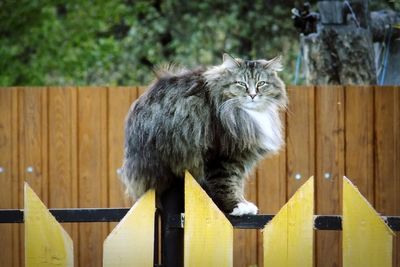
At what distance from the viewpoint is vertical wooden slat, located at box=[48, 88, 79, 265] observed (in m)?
5.23

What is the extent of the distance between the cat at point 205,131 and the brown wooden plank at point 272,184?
→ 163 cm

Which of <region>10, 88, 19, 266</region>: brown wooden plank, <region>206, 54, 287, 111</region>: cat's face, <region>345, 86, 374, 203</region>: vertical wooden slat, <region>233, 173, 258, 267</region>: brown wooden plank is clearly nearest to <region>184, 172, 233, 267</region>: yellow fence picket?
<region>206, 54, 287, 111</region>: cat's face

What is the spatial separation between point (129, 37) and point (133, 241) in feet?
29.4

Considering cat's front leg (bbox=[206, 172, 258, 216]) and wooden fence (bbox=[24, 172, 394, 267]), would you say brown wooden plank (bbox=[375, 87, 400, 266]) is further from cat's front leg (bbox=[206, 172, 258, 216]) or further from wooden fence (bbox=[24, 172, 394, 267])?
wooden fence (bbox=[24, 172, 394, 267])

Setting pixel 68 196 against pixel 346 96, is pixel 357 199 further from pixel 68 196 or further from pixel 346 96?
pixel 68 196

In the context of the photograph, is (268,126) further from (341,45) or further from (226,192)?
(341,45)

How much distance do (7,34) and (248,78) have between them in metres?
6.23

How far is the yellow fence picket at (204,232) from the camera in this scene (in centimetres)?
228

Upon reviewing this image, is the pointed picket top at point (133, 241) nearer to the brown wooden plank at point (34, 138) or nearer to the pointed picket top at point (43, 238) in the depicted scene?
the pointed picket top at point (43, 238)

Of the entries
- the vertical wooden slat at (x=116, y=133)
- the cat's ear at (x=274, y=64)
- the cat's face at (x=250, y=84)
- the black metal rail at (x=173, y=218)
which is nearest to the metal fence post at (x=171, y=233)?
the black metal rail at (x=173, y=218)

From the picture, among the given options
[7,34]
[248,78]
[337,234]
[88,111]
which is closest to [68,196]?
[88,111]

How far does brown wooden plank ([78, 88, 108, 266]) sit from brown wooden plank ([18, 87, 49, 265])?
0.84ft

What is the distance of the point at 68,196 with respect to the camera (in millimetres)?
5230

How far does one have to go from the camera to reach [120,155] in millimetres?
5234
